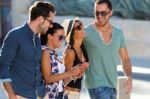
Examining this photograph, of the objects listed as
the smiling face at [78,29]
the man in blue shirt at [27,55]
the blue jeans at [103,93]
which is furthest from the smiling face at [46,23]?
the blue jeans at [103,93]

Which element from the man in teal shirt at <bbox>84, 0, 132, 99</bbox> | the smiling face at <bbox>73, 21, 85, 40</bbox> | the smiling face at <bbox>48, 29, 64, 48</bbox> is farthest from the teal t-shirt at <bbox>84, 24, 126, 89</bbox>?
Answer: the smiling face at <bbox>48, 29, 64, 48</bbox>

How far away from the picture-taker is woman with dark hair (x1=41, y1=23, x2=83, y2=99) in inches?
197

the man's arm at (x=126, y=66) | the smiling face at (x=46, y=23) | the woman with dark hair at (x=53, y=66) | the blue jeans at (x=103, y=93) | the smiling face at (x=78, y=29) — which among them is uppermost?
the smiling face at (x=46, y=23)

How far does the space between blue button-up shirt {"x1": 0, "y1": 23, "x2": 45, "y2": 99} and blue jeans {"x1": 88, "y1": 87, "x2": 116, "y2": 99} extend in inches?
39.0

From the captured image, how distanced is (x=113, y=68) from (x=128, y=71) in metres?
0.23

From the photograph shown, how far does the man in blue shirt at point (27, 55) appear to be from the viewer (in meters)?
4.70

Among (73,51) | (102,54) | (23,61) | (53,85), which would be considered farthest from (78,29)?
(23,61)

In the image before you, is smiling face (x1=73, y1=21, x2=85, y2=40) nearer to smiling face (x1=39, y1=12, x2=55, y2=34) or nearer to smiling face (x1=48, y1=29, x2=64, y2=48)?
smiling face (x1=48, y1=29, x2=64, y2=48)

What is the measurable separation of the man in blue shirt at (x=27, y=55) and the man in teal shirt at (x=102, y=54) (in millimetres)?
932

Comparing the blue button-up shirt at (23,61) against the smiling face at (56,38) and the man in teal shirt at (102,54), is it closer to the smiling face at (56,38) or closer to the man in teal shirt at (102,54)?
the smiling face at (56,38)

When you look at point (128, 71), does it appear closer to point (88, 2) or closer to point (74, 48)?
point (74, 48)

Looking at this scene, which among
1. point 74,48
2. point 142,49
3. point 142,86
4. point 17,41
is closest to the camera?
point 17,41

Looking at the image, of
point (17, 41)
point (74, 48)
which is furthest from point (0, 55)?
point (74, 48)

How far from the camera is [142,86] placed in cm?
1118
